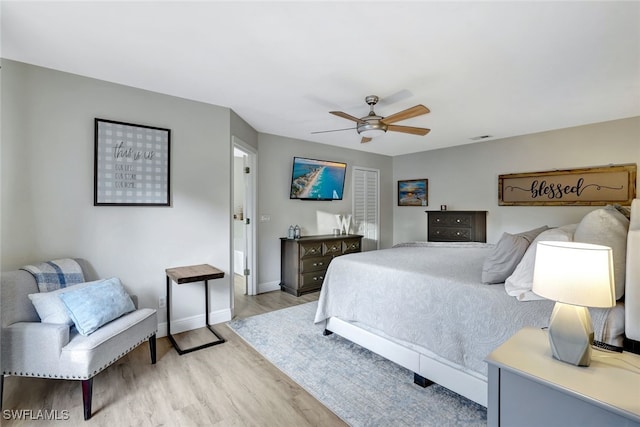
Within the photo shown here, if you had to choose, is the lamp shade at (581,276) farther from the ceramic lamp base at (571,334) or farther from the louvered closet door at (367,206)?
the louvered closet door at (367,206)

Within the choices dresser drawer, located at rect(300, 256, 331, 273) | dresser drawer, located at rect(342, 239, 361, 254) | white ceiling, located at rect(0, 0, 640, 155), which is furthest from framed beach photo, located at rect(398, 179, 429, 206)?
white ceiling, located at rect(0, 0, 640, 155)

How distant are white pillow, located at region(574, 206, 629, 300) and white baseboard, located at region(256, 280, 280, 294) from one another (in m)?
3.88

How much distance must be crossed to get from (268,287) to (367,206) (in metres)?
2.64

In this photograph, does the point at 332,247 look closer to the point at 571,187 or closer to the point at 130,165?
the point at 130,165

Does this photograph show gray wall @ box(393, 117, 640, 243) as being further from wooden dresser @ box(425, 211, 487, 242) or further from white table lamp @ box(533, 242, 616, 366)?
white table lamp @ box(533, 242, 616, 366)

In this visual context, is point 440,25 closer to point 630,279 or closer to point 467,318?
point 630,279

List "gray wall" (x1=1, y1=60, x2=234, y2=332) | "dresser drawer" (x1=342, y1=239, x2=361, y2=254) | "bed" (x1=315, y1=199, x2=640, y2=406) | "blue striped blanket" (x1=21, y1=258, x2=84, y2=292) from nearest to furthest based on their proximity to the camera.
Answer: "bed" (x1=315, y1=199, x2=640, y2=406)
"blue striped blanket" (x1=21, y1=258, x2=84, y2=292)
"gray wall" (x1=1, y1=60, x2=234, y2=332)
"dresser drawer" (x1=342, y1=239, x2=361, y2=254)

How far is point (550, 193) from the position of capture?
14.6 feet

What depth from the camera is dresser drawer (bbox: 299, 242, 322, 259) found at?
4.57 metres

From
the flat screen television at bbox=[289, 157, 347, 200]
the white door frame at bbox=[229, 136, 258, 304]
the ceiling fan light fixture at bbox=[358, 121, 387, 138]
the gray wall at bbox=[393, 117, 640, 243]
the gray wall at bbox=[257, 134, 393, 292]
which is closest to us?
the ceiling fan light fixture at bbox=[358, 121, 387, 138]

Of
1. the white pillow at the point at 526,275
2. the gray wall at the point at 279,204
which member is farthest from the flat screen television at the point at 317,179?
the white pillow at the point at 526,275

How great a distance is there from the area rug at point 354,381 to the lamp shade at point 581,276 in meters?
1.13

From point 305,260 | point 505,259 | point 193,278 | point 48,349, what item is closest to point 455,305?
point 505,259

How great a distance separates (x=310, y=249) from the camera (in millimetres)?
4652
